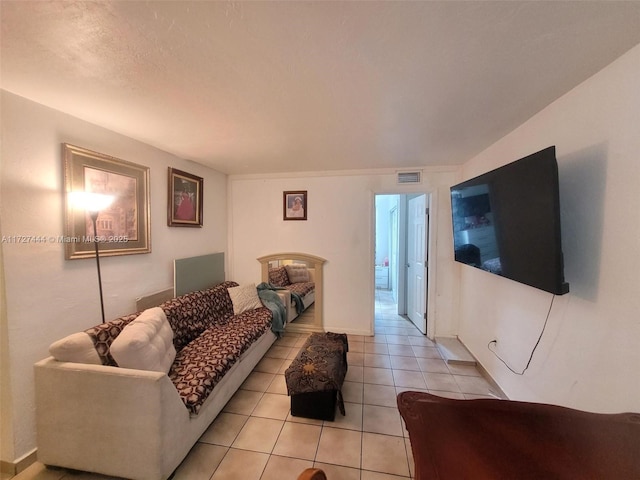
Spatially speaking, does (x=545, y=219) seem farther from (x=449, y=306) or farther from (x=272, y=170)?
(x=272, y=170)

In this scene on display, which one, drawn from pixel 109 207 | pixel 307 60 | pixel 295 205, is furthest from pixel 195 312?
pixel 307 60

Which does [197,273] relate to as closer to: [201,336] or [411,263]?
[201,336]

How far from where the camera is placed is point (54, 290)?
169 centimetres

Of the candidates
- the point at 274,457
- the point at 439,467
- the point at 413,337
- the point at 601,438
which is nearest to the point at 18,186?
the point at 274,457

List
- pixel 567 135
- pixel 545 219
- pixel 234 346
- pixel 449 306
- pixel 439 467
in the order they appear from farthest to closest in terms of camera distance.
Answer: pixel 449 306, pixel 234 346, pixel 567 135, pixel 545 219, pixel 439 467

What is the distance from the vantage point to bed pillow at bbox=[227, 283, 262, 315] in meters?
3.09

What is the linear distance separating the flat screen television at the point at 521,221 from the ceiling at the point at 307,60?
0.47 m

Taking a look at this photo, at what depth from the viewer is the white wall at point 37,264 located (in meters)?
1.49

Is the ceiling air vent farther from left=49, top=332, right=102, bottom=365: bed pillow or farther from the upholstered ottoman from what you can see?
left=49, top=332, right=102, bottom=365: bed pillow

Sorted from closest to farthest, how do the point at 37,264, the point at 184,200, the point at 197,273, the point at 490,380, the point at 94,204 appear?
the point at 37,264 → the point at 94,204 → the point at 490,380 → the point at 184,200 → the point at 197,273

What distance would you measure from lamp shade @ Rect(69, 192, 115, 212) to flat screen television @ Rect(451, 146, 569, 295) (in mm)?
2868

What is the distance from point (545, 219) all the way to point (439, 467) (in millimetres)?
1336

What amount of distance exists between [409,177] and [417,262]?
1.28 meters

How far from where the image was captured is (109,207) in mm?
2047
